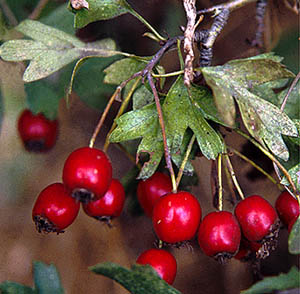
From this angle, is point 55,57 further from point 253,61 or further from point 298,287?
point 298,287

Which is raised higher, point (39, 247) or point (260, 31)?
point (260, 31)

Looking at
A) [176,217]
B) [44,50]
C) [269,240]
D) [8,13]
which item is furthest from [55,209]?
[8,13]

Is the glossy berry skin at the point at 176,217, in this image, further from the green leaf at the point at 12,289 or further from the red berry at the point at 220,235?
the green leaf at the point at 12,289

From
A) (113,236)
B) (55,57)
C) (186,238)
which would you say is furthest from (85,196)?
(113,236)

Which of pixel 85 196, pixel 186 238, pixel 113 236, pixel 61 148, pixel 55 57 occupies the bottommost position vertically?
pixel 113 236

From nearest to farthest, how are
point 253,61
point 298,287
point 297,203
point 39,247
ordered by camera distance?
point 298,287, point 253,61, point 297,203, point 39,247

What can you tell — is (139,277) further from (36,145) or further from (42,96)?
(36,145)
